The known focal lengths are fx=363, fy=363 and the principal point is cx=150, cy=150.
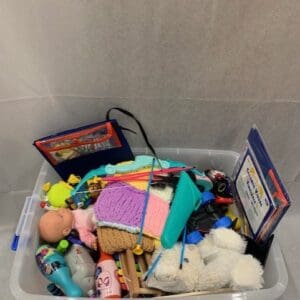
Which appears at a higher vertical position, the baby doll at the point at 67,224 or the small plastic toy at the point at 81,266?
the baby doll at the point at 67,224

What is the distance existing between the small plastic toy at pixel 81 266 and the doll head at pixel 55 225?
4cm

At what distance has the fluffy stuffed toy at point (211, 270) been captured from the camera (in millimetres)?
746

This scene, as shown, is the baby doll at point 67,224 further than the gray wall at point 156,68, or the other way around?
the baby doll at point 67,224

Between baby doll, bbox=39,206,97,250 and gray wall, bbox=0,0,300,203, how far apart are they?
8.3 inches

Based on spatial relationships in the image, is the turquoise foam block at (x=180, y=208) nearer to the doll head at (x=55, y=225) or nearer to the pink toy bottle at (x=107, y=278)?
the pink toy bottle at (x=107, y=278)

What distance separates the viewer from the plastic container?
731 millimetres

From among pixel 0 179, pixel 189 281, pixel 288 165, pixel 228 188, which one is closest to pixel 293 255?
pixel 288 165

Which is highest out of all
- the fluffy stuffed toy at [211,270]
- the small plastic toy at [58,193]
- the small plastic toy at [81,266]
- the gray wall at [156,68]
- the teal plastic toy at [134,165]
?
the gray wall at [156,68]

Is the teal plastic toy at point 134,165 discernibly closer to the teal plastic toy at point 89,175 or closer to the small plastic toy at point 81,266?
the teal plastic toy at point 89,175

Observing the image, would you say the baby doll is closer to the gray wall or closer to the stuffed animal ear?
the stuffed animal ear

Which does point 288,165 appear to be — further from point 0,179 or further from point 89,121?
point 0,179

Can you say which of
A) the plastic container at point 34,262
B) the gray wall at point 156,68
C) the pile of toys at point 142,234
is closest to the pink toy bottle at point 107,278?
the pile of toys at point 142,234

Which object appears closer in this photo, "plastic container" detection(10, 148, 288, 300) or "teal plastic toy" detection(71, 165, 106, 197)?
"plastic container" detection(10, 148, 288, 300)

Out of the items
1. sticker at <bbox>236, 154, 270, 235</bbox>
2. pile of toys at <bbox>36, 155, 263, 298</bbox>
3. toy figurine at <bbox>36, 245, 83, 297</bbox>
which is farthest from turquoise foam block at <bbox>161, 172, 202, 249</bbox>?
toy figurine at <bbox>36, 245, 83, 297</bbox>
